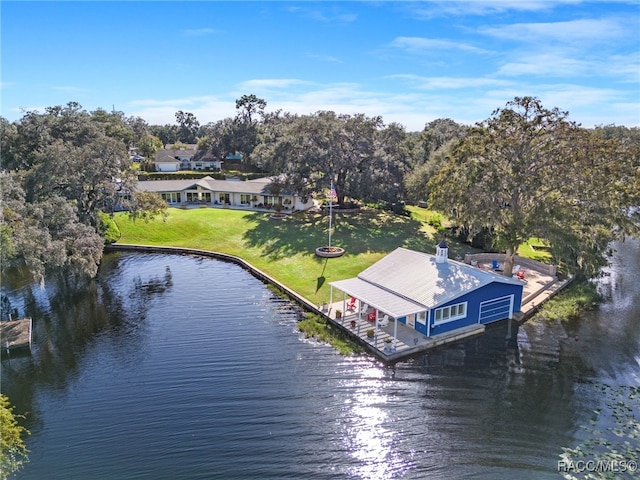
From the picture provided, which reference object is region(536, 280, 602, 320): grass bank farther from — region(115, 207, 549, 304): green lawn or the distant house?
the distant house

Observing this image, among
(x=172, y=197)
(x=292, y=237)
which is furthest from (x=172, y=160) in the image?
(x=292, y=237)

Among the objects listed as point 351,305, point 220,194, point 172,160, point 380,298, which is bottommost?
point 351,305

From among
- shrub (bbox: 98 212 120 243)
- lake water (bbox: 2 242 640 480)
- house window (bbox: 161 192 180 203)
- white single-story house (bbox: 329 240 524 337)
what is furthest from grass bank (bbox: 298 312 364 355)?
house window (bbox: 161 192 180 203)

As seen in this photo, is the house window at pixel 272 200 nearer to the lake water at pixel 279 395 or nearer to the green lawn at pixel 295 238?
the green lawn at pixel 295 238

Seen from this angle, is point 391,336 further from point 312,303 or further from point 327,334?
point 312,303

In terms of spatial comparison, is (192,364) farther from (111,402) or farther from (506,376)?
(506,376)

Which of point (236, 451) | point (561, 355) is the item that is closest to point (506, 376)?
point (561, 355)
